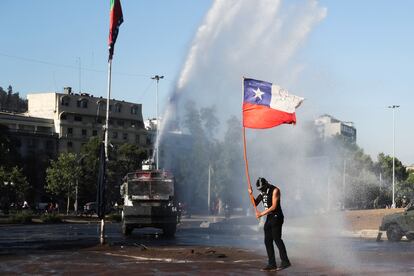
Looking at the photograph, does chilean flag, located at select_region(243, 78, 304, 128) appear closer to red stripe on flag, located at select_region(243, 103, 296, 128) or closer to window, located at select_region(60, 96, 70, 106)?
red stripe on flag, located at select_region(243, 103, 296, 128)

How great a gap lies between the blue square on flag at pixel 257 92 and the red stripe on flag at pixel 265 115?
0.13 meters

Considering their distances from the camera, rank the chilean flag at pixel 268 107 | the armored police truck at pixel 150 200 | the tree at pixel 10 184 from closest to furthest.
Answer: the chilean flag at pixel 268 107, the armored police truck at pixel 150 200, the tree at pixel 10 184

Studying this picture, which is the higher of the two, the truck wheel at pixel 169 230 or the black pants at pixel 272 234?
the black pants at pixel 272 234

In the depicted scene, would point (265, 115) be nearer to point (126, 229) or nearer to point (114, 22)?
point (114, 22)

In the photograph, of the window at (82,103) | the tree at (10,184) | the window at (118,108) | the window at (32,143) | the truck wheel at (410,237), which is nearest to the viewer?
the truck wheel at (410,237)

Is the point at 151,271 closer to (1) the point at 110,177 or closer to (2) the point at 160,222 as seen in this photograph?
(2) the point at 160,222

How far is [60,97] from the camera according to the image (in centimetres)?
12194

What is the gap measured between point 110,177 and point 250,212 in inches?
921

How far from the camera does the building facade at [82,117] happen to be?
12019 cm

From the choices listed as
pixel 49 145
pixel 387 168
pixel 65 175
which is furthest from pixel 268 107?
pixel 387 168

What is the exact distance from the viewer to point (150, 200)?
28938 mm

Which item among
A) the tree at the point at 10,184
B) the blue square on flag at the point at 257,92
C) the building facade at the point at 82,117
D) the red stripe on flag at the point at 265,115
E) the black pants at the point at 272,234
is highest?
the building facade at the point at 82,117

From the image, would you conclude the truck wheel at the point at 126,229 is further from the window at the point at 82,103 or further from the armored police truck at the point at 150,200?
the window at the point at 82,103

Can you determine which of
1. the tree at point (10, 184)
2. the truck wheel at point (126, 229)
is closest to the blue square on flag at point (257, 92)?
the truck wheel at point (126, 229)
